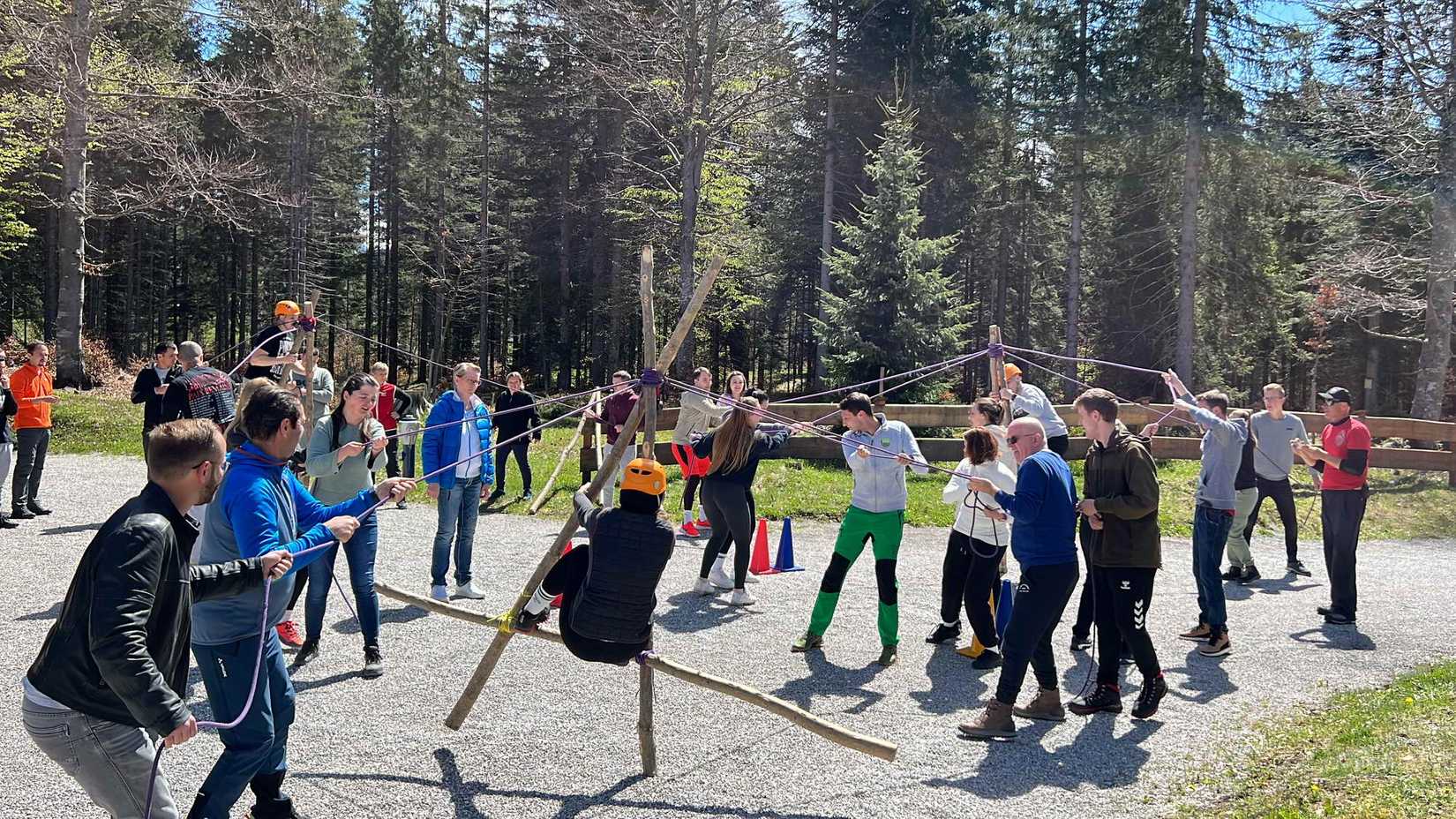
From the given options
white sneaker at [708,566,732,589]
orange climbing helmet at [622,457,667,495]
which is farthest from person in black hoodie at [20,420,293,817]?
white sneaker at [708,566,732,589]

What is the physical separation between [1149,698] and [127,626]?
587 cm

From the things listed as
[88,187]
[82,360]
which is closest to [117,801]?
[82,360]

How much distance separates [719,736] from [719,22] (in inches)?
743

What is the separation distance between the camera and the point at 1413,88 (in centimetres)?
2012

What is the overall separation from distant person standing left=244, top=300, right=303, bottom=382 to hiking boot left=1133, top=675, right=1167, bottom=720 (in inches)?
292

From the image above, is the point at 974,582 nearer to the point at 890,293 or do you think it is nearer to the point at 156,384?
the point at 156,384

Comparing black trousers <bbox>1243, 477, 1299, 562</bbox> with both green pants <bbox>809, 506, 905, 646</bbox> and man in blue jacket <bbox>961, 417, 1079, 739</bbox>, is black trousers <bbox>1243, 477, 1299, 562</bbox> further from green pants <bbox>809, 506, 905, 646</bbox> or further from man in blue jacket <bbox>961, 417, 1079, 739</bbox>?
man in blue jacket <bbox>961, 417, 1079, 739</bbox>

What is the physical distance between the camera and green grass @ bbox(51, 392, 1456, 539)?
14.2m

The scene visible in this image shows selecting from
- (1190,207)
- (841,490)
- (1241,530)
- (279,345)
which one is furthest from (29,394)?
(1190,207)

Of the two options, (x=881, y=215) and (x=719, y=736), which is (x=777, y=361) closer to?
(x=881, y=215)

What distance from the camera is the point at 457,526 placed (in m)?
8.92

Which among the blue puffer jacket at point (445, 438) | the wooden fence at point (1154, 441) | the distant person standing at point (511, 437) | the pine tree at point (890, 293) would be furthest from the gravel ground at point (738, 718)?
A: the pine tree at point (890, 293)

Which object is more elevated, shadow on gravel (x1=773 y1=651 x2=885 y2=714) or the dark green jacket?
the dark green jacket

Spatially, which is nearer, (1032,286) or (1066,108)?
(1066,108)
